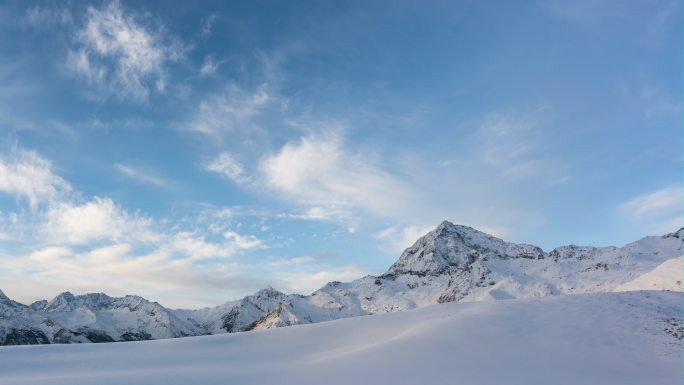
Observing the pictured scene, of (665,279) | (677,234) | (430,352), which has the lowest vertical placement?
(430,352)

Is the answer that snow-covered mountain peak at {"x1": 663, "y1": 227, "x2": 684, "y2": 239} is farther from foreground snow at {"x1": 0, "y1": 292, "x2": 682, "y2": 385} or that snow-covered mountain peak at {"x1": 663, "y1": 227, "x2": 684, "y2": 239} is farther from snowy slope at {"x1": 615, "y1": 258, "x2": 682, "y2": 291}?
foreground snow at {"x1": 0, "y1": 292, "x2": 682, "y2": 385}

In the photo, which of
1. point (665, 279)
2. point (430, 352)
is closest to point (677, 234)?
point (665, 279)

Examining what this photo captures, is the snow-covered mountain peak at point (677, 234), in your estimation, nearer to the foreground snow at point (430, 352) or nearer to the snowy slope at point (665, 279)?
the snowy slope at point (665, 279)

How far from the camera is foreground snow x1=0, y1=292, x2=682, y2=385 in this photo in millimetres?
16172

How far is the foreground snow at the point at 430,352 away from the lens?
1617cm

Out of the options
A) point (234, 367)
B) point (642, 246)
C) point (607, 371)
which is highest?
point (642, 246)

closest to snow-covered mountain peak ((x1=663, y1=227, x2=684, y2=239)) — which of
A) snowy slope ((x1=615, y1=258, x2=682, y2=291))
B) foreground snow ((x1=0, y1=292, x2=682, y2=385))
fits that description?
snowy slope ((x1=615, y1=258, x2=682, y2=291))

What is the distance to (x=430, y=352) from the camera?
1880cm

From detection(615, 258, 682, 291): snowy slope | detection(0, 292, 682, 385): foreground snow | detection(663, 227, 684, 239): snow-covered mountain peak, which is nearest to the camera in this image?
detection(0, 292, 682, 385): foreground snow

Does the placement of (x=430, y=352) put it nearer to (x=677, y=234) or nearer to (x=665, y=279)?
(x=665, y=279)

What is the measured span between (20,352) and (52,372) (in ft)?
17.7

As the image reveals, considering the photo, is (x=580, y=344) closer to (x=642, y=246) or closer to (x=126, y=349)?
(x=126, y=349)

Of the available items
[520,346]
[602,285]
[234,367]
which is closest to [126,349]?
[234,367]

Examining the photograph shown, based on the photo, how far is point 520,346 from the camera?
19281mm
